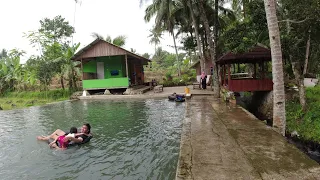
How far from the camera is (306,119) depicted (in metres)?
9.15

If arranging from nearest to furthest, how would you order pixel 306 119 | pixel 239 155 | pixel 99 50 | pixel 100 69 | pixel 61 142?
pixel 239 155 → pixel 61 142 → pixel 306 119 → pixel 99 50 → pixel 100 69

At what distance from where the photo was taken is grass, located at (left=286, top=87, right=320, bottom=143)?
27.1ft

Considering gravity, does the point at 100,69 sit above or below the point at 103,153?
above

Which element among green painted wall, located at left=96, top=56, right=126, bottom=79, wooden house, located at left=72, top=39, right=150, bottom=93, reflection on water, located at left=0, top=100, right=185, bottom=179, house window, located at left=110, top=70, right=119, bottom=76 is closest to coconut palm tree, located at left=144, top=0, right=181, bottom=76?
wooden house, located at left=72, top=39, right=150, bottom=93

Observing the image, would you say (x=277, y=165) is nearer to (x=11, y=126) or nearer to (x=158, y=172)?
(x=158, y=172)

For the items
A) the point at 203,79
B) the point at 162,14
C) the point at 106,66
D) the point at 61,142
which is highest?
the point at 162,14

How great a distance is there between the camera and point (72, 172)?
16.8ft

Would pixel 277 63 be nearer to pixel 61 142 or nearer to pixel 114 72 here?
pixel 61 142

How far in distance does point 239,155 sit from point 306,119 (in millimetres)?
6290

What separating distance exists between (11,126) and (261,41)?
14.5 m

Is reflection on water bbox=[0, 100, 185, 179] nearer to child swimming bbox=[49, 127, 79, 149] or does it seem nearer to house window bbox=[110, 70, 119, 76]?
child swimming bbox=[49, 127, 79, 149]

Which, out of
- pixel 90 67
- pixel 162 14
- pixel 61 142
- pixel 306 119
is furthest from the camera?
pixel 90 67

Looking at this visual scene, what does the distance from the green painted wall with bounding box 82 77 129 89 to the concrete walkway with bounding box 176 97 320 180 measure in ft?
44.0

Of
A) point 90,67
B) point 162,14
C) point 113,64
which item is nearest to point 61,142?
point 90,67
